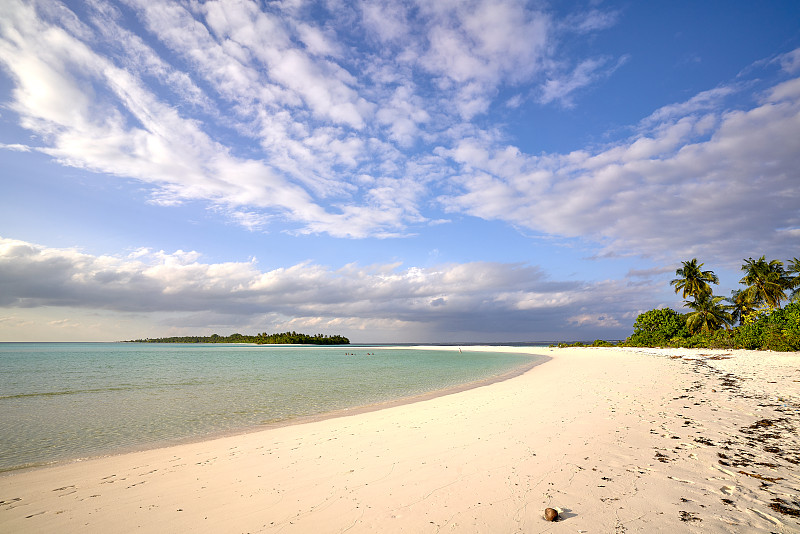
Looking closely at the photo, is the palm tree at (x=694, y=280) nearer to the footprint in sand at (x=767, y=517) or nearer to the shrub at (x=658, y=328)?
the shrub at (x=658, y=328)

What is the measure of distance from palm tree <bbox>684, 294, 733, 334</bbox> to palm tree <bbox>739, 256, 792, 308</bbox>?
442 centimetres

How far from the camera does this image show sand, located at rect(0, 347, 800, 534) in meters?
4.98

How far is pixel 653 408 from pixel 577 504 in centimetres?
891

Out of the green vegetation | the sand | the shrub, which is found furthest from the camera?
the shrub

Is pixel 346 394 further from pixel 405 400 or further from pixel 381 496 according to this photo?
pixel 381 496

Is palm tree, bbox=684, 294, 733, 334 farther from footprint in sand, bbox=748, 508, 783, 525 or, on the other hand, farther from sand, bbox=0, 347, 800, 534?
footprint in sand, bbox=748, 508, 783, 525

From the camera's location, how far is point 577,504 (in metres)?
5.21

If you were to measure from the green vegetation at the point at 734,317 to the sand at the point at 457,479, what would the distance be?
36936 mm

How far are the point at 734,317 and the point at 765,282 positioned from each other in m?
7.86

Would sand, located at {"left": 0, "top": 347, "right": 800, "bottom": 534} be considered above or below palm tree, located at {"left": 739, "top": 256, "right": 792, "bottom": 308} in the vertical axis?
below

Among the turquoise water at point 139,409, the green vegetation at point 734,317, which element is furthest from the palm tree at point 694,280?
the turquoise water at point 139,409

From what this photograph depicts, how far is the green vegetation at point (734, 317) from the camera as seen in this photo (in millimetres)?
37125

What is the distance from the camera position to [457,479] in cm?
640

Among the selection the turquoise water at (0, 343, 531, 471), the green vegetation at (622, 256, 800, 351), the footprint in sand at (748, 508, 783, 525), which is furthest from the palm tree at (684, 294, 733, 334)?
the footprint in sand at (748, 508, 783, 525)
